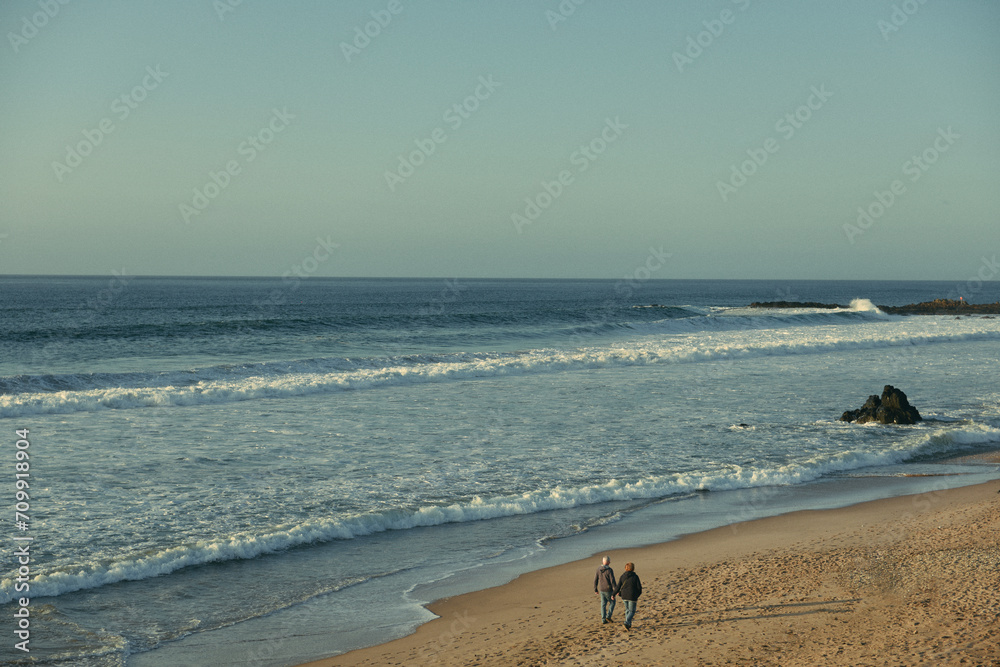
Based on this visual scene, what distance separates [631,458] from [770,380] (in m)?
15.9

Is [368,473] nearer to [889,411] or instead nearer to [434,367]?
[889,411]

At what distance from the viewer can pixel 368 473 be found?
15273mm

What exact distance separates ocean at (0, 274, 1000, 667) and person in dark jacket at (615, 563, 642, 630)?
2.33 m

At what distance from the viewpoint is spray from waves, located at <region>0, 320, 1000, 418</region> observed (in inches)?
939

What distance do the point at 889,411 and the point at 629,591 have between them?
51.4 feet

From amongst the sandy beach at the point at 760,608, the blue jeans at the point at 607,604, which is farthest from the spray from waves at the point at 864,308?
the blue jeans at the point at 607,604

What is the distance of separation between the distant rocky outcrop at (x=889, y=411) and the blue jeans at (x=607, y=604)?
49.7 feet

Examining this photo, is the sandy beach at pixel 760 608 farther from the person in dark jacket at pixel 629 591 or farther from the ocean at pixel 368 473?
the ocean at pixel 368 473

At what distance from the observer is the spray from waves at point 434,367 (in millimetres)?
23844

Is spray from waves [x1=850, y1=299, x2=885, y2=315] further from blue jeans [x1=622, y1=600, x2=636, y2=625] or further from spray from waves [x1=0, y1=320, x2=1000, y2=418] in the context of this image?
blue jeans [x1=622, y1=600, x2=636, y2=625]

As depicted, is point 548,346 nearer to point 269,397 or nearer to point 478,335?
point 478,335

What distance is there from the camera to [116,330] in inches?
1849

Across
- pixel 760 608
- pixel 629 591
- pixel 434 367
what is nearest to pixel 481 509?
pixel 629 591

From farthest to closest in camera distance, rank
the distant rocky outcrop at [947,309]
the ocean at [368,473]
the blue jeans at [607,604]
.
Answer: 1. the distant rocky outcrop at [947,309]
2. the ocean at [368,473]
3. the blue jeans at [607,604]
